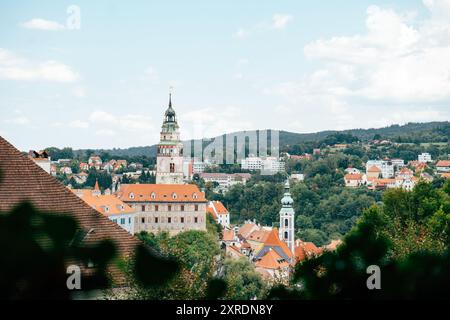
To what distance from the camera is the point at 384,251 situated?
62.8 inches

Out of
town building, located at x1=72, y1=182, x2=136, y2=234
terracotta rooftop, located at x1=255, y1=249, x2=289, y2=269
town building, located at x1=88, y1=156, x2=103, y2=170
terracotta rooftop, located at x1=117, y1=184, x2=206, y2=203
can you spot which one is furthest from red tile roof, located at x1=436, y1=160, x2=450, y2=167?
town building, located at x1=72, y1=182, x2=136, y2=234

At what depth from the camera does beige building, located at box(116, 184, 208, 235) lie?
51847 mm

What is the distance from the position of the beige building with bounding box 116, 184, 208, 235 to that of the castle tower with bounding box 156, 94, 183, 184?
10.1 m

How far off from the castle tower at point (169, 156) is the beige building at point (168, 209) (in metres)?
10.1

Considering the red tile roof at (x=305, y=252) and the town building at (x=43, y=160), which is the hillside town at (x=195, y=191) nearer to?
the town building at (x=43, y=160)

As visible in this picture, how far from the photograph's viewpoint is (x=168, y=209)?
5203cm

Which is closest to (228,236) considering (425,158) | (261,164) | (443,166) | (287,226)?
(287,226)

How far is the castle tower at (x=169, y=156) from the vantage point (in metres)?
62.6

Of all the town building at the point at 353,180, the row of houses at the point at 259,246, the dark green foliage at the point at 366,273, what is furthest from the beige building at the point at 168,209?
the dark green foliage at the point at 366,273

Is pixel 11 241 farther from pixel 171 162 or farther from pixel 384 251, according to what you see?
pixel 171 162

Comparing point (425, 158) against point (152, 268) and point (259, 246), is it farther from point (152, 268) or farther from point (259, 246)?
point (152, 268)

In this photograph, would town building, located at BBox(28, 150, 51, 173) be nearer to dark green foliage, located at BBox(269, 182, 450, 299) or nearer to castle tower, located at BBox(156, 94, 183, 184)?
dark green foliage, located at BBox(269, 182, 450, 299)
